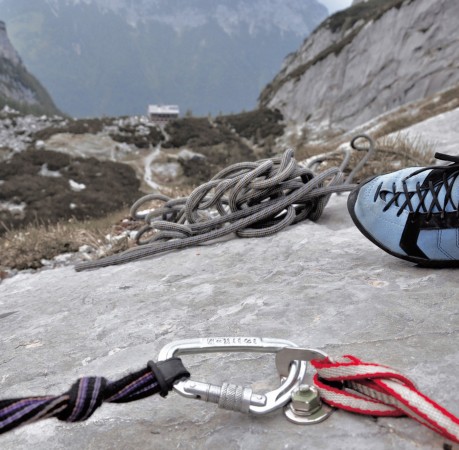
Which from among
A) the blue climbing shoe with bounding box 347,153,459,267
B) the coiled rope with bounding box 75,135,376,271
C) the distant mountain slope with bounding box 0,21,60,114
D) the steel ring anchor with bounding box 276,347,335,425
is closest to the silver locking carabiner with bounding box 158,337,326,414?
the steel ring anchor with bounding box 276,347,335,425

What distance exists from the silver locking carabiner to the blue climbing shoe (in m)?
0.98

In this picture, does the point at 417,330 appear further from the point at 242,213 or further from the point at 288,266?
the point at 242,213

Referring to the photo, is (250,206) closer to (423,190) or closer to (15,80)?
(423,190)

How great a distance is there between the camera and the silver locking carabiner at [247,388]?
0.84 m

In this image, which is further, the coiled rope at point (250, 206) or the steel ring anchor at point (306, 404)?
the coiled rope at point (250, 206)

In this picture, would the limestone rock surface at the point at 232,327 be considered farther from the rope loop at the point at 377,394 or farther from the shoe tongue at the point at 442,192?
the shoe tongue at the point at 442,192

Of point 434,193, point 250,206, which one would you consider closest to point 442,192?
point 434,193

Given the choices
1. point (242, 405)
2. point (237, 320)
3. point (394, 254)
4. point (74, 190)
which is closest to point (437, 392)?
point (242, 405)

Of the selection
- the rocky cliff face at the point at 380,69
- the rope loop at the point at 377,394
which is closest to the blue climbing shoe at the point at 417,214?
the rope loop at the point at 377,394

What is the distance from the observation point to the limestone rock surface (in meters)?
0.92

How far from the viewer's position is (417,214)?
1.79 metres

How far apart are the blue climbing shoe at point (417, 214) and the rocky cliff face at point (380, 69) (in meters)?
24.7

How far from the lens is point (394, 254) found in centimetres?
186

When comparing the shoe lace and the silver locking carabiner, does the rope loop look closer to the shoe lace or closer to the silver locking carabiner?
the silver locking carabiner
